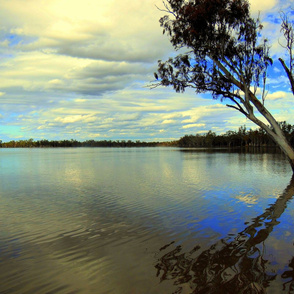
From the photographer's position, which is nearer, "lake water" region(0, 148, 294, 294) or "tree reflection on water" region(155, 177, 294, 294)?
"tree reflection on water" region(155, 177, 294, 294)

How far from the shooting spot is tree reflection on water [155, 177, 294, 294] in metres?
3.99

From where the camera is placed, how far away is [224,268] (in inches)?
178

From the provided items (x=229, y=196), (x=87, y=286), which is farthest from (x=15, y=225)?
(x=229, y=196)

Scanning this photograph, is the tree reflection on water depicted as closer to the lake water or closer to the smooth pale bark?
the lake water

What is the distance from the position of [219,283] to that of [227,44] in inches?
747

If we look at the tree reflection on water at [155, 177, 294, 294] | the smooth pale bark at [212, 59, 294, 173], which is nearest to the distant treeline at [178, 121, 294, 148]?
the smooth pale bark at [212, 59, 294, 173]

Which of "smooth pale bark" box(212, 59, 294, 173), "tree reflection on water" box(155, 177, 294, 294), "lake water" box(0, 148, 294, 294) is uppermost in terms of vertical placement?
"smooth pale bark" box(212, 59, 294, 173)

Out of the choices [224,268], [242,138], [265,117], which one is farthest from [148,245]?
[242,138]

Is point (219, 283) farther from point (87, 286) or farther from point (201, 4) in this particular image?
point (201, 4)

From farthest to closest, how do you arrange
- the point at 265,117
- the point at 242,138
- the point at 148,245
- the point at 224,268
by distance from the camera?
the point at 242,138, the point at 265,117, the point at 148,245, the point at 224,268

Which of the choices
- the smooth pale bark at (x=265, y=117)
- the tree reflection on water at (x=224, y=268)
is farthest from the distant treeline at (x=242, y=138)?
the tree reflection on water at (x=224, y=268)

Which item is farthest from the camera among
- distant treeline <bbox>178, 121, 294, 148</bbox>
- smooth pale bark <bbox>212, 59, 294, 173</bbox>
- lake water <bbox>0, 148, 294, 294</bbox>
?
distant treeline <bbox>178, 121, 294, 148</bbox>

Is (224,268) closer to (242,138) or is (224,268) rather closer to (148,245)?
(148,245)

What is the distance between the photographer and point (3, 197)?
11.9 meters
